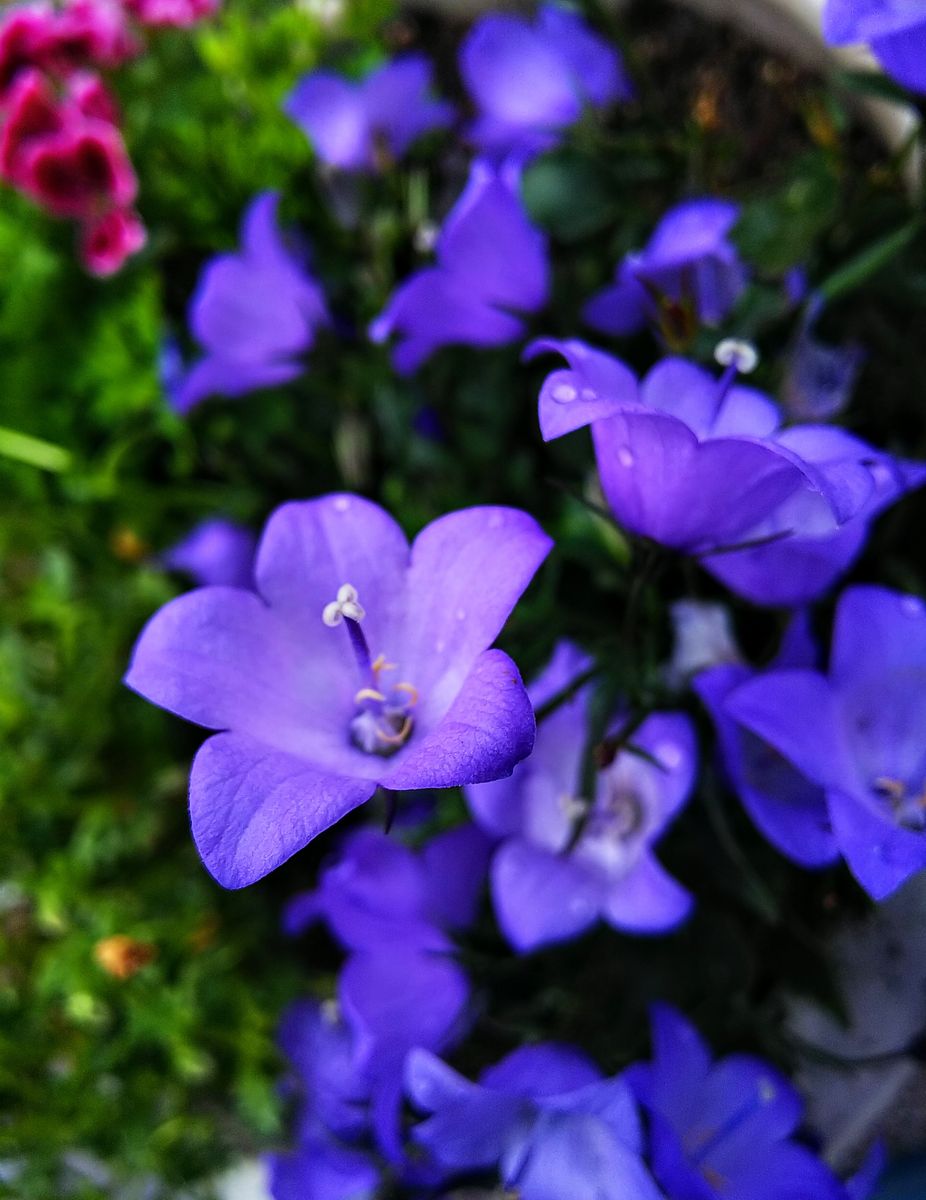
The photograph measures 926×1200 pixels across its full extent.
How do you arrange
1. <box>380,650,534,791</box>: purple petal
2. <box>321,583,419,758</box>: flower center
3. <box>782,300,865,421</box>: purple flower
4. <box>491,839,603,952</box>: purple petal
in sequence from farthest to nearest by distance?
1. <box>782,300,865,421</box>: purple flower
2. <box>491,839,603,952</box>: purple petal
3. <box>321,583,419,758</box>: flower center
4. <box>380,650,534,791</box>: purple petal

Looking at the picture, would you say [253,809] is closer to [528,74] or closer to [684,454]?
[684,454]

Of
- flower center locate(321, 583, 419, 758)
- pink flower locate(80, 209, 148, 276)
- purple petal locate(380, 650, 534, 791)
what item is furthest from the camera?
pink flower locate(80, 209, 148, 276)

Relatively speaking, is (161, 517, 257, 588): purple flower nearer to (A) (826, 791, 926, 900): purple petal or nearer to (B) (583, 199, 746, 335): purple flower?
(B) (583, 199, 746, 335): purple flower

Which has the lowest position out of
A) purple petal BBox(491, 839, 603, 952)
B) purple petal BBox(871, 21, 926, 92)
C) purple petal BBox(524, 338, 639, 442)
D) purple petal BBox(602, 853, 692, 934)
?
purple petal BBox(491, 839, 603, 952)

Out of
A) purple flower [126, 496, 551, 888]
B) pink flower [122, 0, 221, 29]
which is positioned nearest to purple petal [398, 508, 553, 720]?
purple flower [126, 496, 551, 888]

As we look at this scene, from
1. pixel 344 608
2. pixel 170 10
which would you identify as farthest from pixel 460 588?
pixel 170 10

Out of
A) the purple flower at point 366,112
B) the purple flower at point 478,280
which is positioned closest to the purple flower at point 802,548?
the purple flower at point 478,280

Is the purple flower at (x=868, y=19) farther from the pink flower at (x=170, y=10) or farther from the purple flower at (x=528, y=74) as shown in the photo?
the pink flower at (x=170, y=10)

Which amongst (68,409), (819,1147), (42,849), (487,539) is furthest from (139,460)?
(819,1147)

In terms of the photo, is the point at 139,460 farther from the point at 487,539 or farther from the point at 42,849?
the point at 487,539
